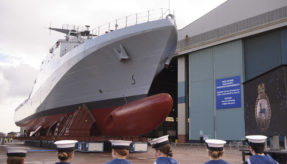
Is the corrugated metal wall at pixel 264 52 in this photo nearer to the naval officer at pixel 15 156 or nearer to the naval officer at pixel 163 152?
the naval officer at pixel 163 152

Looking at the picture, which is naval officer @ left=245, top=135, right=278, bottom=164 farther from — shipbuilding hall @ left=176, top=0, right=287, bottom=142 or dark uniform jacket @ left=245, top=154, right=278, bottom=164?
shipbuilding hall @ left=176, top=0, right=287, bottom=142

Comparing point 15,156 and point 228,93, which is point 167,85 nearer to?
point 228,93

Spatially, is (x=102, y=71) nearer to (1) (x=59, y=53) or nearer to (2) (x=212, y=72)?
(1) (x=59, y=53)

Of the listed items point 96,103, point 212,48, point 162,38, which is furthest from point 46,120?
point 212,48

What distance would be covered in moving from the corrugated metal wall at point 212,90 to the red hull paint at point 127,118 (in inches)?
580

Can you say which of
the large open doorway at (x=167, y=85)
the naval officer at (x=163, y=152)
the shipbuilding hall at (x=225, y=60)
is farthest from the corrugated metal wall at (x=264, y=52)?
the naval officer at (x=163, y=152)

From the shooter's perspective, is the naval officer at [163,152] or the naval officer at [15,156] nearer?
the naval officer at [15,156]

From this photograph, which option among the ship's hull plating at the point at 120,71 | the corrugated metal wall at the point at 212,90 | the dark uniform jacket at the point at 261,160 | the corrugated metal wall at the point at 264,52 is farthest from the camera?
the corrugated metal wall at the point at 212,90

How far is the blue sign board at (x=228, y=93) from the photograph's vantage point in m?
25.2

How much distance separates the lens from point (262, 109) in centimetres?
839

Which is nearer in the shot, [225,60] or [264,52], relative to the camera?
[264,52]

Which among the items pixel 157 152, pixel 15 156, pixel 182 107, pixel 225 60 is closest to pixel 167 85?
pixel 182 107

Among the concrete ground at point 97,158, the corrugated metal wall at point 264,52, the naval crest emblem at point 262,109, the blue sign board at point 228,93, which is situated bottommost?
the concrete ground at point 97,158

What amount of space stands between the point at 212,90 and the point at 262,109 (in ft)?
62.9
